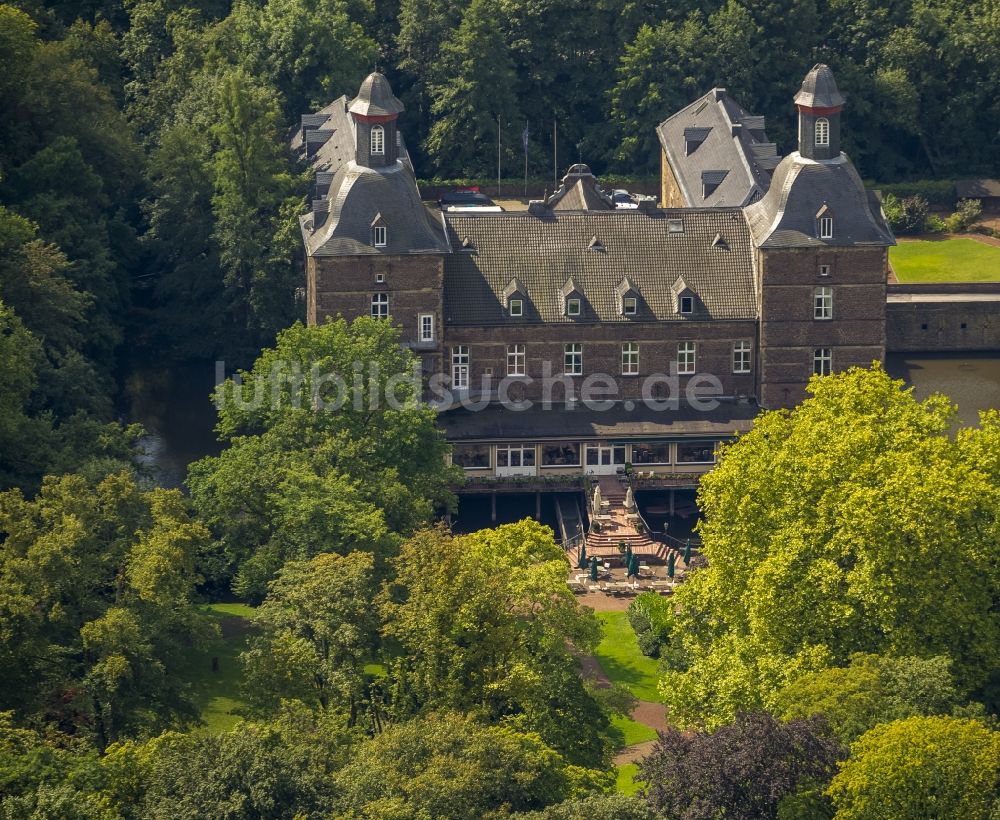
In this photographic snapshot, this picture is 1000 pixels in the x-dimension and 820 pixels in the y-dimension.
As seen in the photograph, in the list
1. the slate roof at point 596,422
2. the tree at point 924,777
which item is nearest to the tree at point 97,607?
the tree at point 924,777

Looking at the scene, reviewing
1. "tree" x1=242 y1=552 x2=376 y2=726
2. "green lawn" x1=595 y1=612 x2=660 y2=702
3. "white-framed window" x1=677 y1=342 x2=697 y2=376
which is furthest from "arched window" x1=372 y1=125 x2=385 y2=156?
"tree" x1=242 y1=552 x2=376 y2=726

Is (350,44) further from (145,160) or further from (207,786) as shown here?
(207,786)

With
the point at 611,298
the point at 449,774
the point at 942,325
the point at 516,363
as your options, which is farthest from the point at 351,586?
the point at 942,325

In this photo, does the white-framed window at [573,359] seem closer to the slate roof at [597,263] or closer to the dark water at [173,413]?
the slate roof at [597,263]

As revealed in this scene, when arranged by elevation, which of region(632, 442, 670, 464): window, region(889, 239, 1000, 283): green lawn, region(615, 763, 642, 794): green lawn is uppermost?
region(889, 239, 1000, 283): green lawn

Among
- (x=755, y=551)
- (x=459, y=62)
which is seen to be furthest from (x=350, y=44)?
(x=755, y=551)

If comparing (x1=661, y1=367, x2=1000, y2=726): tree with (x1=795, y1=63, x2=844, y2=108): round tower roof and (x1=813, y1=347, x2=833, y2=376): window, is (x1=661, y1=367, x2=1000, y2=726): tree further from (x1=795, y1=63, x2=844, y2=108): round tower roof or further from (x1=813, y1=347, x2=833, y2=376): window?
(x1=795, y1=63, x2=844, y2=108): round tower roof
